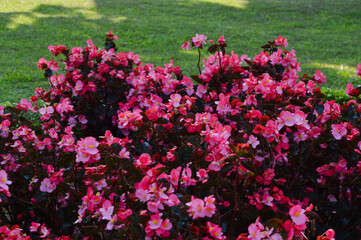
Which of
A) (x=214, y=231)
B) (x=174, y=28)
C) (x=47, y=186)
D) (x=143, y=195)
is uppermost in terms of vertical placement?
(x=143, y=195)

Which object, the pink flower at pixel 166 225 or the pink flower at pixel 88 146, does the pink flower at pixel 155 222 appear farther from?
the pink flower at pixel 88 146

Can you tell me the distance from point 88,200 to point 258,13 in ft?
33.7

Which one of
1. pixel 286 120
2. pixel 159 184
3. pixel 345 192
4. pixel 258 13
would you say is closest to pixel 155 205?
pixel 159 184

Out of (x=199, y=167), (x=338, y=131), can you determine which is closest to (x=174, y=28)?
(x=338, y=131)

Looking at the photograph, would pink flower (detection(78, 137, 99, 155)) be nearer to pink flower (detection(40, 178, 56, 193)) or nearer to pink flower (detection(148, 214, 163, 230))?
pink flower (detection(148, 214, 163, 230))

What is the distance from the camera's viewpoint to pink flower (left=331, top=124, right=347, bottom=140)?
6.14ft

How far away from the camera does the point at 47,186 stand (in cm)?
189

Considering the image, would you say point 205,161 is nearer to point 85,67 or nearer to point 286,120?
point 286,120

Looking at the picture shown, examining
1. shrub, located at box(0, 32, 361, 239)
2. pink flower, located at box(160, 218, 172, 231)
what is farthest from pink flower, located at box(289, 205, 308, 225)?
pink flower, located at box(160, 218, 172, 231)

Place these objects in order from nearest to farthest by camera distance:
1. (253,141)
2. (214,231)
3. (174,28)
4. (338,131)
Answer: (214,231) → (253,141) → (338,131) → (174,28)

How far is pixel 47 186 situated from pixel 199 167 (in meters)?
0.71

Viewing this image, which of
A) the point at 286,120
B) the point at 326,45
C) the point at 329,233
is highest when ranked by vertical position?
the point at 286,120

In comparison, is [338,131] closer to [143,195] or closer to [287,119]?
[287,119]

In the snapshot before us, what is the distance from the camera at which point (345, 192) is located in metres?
1.96
